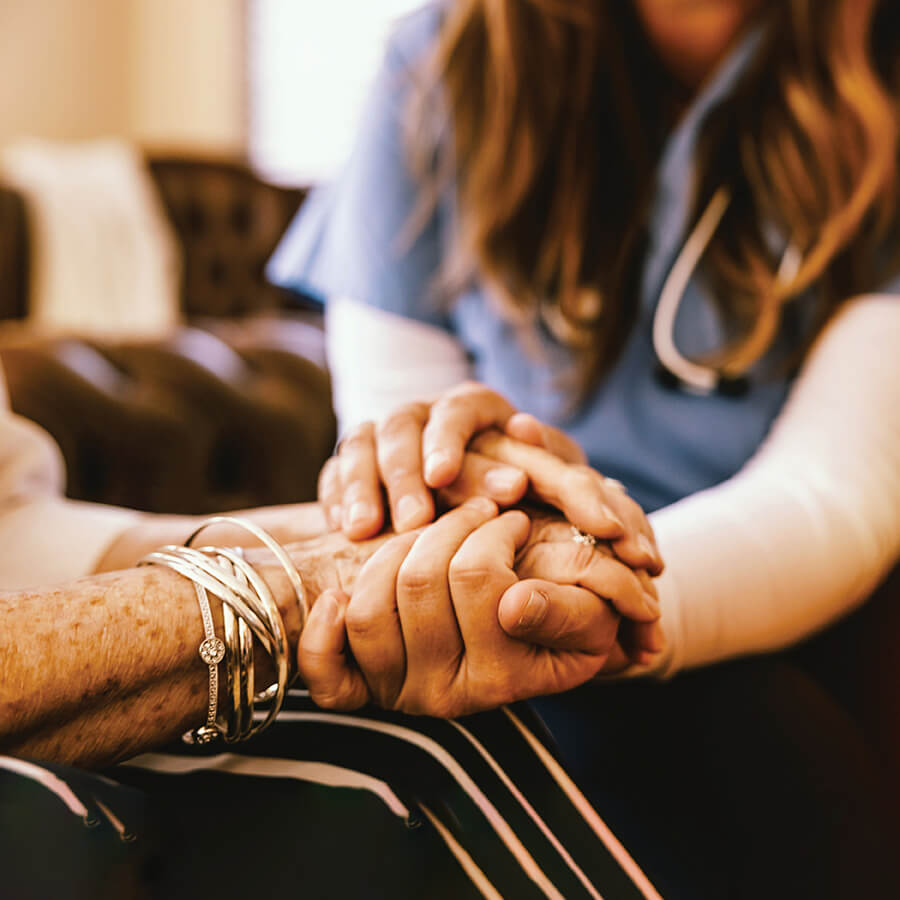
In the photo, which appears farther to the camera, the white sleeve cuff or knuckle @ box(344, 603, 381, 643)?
the white sleeve cuff

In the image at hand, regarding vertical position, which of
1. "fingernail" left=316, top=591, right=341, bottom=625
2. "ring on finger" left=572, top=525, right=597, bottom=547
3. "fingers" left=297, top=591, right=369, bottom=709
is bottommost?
"fingers" left=297, top=591, right=369, bottom=709

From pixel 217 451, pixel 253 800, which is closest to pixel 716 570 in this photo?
pixel 253 800

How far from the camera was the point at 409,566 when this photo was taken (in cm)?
39

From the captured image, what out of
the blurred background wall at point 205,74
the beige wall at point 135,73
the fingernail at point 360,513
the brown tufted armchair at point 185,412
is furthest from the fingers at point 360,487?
the beige wall at point 135,73

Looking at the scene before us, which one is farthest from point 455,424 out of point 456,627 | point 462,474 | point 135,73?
point 135,73

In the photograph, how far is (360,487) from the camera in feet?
1.56

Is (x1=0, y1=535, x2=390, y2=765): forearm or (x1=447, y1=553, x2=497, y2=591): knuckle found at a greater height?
(x1=447, y1=553, x2=497, y2=591): knuckle

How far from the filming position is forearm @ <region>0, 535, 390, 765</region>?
35 cm

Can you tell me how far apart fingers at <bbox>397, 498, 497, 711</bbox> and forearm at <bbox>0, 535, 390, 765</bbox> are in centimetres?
7

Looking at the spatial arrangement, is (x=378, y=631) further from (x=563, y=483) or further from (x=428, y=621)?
(x=563, y=483)

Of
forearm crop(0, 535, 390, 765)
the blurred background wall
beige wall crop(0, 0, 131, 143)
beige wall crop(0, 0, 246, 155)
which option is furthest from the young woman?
beige wall crop(0, 0, 131, 143)

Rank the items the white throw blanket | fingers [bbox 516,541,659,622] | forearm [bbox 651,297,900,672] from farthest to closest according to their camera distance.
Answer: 1. the white throw blanket
2. forearm [bbox 651,297,900,672]
3. fingers [bbox 516,541,659,622]

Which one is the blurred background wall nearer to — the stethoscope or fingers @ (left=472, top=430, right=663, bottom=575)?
the stethoscope

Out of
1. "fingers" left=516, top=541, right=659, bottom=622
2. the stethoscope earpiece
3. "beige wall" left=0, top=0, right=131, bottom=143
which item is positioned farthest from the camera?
"beige wall" left=0, top=0, right=131, bottom=143
